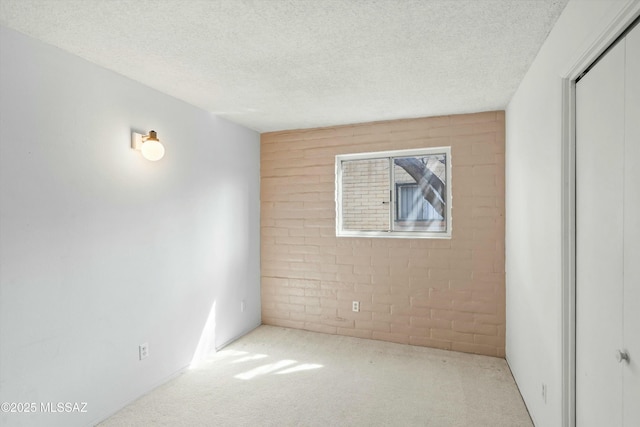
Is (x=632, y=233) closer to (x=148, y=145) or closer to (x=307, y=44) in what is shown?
(x=307, y=44)

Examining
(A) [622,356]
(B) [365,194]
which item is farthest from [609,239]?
(B) [365,194]

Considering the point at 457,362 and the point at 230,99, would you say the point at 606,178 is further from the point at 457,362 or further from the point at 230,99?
the point at 230,99

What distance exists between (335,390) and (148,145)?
2379mm

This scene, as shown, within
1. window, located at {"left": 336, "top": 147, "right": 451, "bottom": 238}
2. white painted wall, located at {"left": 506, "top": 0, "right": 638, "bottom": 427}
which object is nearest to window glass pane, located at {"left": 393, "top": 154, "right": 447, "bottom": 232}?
window, located at {"left": 336, "top": 147, "right": 451, "bottom": 238}

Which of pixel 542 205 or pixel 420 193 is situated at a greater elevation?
pixel 420 193

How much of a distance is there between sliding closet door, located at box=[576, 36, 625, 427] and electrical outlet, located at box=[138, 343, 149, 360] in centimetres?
278

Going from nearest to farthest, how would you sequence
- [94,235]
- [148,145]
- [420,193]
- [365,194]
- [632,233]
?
[632,233] → [94,235] → [148,145] → [420,193] → [365,194]

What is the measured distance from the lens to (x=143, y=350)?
257 cm

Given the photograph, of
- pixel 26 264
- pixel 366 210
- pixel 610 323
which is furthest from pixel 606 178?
pixel 26 264

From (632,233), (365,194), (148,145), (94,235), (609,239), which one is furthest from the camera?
(365,194)

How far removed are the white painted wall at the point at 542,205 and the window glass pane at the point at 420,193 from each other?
2.45 ft

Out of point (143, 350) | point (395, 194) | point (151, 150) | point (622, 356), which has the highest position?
point (151, 150)

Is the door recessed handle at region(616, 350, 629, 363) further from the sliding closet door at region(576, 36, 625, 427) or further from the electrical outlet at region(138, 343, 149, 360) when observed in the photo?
the electrical outlet at region(138, 343, 149, 360)

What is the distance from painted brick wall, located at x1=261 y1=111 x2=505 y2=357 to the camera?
10.7ft
